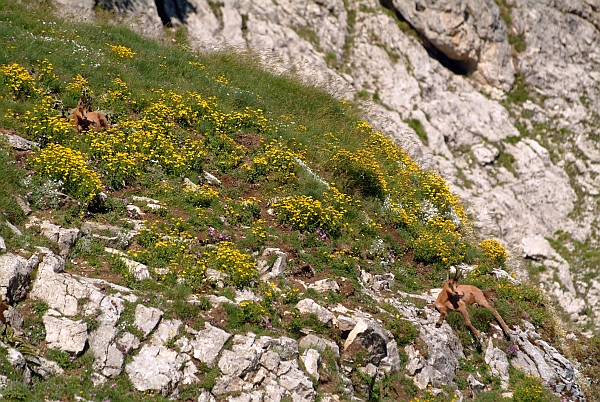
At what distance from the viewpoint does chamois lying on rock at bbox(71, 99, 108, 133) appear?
1352 centimetres

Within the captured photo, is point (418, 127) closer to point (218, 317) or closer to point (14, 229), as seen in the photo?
point (218, 317)

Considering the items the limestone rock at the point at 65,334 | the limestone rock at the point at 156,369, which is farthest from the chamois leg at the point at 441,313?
the limestone rock at the point at 65,334

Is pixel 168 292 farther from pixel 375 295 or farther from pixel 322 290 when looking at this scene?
pixel 375 295

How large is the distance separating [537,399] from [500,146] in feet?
83.2

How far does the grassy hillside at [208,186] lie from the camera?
413 inches

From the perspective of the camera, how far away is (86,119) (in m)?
13.6

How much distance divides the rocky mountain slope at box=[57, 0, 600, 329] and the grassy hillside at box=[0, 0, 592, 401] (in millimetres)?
12599

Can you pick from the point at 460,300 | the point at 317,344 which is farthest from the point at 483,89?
the point at 317,344

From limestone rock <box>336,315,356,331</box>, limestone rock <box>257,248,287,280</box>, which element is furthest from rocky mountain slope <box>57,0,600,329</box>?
limestone rock <box>336,315,356,331</box>

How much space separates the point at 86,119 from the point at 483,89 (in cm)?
2831

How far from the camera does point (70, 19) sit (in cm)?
1975

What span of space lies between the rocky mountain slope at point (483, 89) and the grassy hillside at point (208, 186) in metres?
12.6

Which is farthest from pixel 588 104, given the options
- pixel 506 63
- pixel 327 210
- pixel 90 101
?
pixel 90 101

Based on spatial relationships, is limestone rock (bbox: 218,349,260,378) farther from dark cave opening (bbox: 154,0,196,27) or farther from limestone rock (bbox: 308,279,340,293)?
dark cave opening (bbox: 154,0,196,27)
